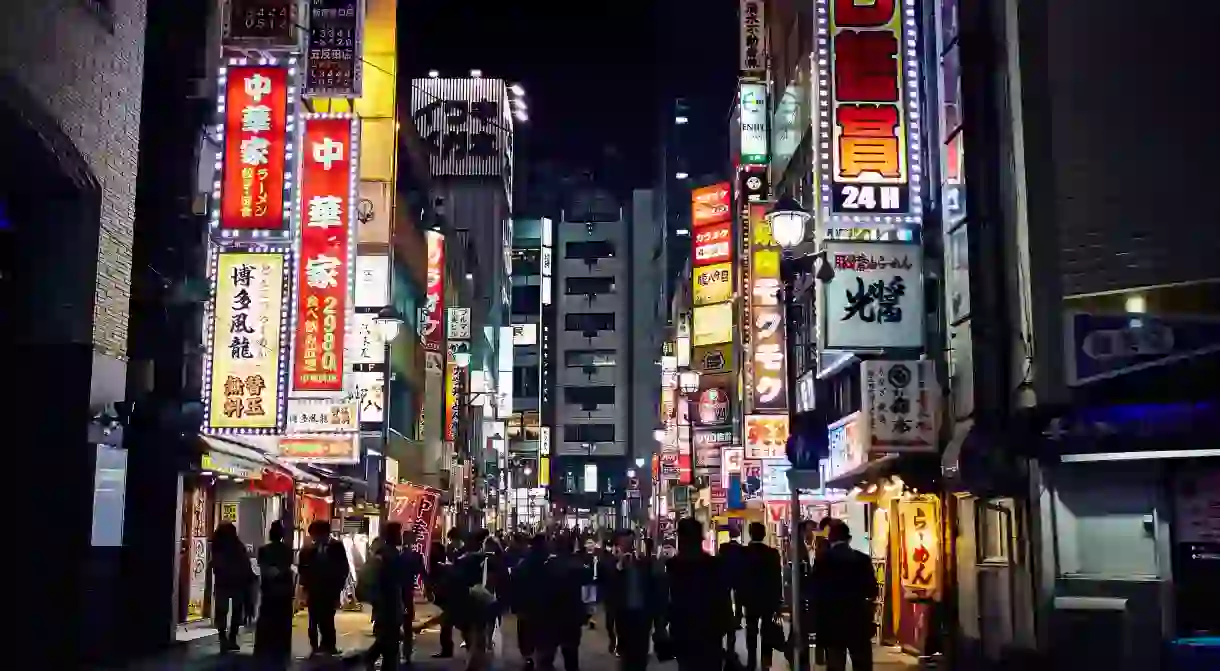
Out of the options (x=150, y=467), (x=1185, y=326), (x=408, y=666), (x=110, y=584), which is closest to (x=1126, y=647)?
(x=1185, y=326)

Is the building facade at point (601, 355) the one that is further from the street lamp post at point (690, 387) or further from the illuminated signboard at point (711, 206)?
the illuminated signboard at point (711, 206)

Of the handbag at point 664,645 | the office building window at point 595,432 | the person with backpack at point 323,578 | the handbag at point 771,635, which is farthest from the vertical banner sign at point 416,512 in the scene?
the office building window at point 595,432

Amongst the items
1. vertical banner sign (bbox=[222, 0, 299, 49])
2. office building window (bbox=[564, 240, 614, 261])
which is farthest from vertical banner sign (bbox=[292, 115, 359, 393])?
office building window (bbox=[564, 240, 614, 261])

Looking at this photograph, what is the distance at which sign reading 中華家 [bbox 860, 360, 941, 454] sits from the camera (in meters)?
19.9

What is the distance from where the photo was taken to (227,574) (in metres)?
19.9

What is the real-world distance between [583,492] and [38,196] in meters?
105

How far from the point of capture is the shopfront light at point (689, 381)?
49188 millimetres

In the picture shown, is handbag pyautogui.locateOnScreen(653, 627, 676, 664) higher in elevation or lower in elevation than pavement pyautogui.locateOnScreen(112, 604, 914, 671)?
higher

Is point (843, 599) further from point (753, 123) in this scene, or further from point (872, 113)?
point (753, 123)

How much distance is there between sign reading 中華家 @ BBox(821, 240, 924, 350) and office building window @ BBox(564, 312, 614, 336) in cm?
10161

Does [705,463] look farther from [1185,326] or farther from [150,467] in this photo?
[1185,326]

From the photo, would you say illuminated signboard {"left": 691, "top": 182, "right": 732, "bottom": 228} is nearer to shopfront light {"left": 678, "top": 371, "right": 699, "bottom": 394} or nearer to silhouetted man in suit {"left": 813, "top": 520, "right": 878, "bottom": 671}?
shopfront light {"left": 678, "top": 371, "right": 699, "bottom": 394}

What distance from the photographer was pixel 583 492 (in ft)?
393

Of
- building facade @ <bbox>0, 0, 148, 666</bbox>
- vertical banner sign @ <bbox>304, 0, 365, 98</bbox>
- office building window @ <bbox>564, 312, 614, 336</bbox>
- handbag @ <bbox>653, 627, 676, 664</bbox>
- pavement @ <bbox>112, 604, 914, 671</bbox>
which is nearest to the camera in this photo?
handbag @ <bbox>653, 627, 676, 664</bbox>
